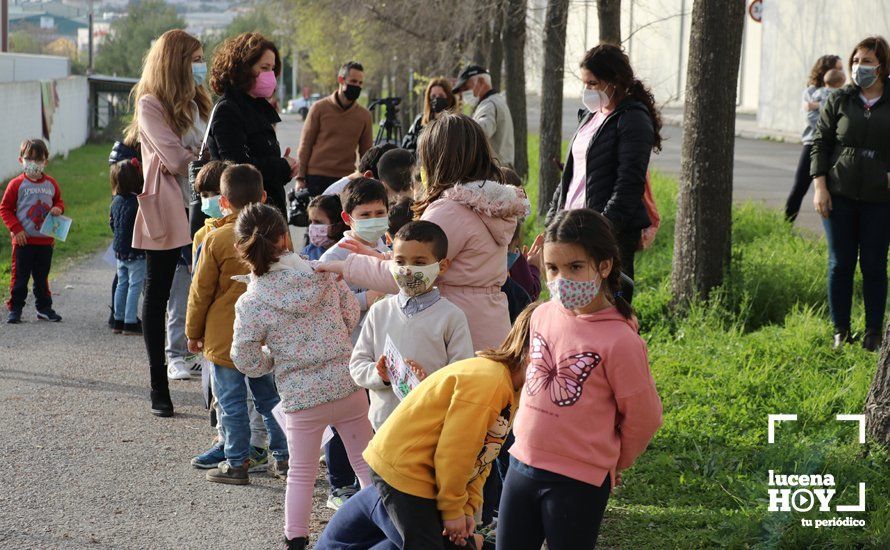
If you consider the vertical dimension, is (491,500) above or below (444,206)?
below

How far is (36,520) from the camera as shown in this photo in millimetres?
5082

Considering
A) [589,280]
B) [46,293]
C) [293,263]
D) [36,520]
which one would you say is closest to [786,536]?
[589,280]

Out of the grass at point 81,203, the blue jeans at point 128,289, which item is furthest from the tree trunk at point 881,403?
the grass at point 81,203

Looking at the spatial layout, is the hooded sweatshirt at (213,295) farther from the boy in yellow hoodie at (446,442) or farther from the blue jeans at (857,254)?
the blue jeans at (857,254)

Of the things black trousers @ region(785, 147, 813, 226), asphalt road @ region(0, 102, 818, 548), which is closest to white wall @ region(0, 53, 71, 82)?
black trousers @ region(785, 147, 813, 226)

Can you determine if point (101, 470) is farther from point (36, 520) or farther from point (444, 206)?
point (444, 206)

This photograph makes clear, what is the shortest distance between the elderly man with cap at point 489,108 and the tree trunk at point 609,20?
1.88 meters

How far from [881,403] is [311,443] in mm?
2633

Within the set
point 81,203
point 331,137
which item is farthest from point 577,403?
point 81,203

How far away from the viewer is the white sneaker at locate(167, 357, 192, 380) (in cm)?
779

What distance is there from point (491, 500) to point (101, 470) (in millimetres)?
2095

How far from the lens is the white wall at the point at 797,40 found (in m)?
30.8

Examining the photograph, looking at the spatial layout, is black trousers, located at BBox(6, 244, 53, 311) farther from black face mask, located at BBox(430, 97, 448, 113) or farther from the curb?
the curb

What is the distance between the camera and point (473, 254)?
4.80 metres
